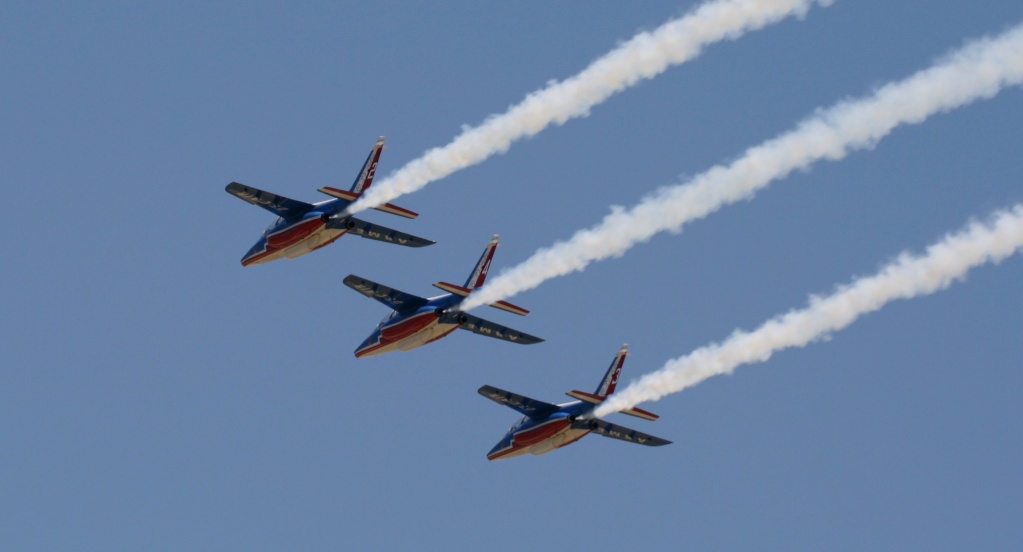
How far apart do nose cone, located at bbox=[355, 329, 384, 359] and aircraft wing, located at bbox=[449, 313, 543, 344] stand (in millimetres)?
2815

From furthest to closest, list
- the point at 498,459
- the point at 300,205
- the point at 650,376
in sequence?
the point at 498,459 < the point at 300,205 < the point at 650,376

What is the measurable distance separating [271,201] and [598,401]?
10.8 m

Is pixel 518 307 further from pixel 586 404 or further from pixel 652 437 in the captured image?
pixel 652 437

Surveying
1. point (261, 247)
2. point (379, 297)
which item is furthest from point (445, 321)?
point (261, 247)

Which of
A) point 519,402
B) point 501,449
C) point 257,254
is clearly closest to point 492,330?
point 519,402

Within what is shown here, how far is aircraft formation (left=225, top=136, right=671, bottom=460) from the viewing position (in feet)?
182

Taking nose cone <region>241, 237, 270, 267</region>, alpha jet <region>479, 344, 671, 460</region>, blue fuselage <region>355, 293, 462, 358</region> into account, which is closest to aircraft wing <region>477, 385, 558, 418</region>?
alpha jet <region>479, 344, 671, 460</region>

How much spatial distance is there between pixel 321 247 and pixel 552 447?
30.1 ft

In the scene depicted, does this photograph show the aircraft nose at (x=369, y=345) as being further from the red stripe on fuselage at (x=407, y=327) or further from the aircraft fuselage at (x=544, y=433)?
the aircraft fuselage at (x=544, y=433)

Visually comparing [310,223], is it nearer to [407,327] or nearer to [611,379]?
[407,327]

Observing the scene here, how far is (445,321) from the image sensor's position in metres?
56.2

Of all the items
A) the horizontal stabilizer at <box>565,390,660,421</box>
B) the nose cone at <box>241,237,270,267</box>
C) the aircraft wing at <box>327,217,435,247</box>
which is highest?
the aircraft wing at <box>327,217,435,247</box>

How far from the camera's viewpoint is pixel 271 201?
5541cm

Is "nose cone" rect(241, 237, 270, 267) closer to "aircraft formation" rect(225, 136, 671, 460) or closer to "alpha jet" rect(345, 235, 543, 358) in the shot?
"aircraft formation" rect(225, 136, 671, 460)
